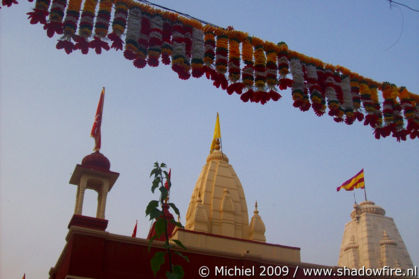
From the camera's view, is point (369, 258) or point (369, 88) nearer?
point (369, 88)

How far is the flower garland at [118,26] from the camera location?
28.7 feet

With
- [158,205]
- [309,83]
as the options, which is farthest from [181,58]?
[158,205]

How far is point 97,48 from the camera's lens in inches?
336

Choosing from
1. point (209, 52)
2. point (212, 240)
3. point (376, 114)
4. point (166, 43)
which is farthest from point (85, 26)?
point (212, 240)

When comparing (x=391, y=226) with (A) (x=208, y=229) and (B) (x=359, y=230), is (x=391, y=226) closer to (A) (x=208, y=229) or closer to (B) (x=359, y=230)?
(B) (x=359, y=230)

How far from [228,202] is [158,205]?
21986mm

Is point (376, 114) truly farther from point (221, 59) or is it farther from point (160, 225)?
point (160, 225)

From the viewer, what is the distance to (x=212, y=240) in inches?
883

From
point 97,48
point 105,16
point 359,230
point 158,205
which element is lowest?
point 158,205

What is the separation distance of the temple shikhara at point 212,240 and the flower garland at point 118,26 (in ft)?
25.3

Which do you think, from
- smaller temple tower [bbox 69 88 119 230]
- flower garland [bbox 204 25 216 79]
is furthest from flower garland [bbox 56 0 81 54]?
smaller temple tower [bbox 69 88 119 230]

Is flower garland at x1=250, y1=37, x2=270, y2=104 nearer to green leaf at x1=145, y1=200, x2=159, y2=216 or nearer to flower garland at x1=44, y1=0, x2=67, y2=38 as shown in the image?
flower garland at x1=44, y1=0, x2=67, y2=38

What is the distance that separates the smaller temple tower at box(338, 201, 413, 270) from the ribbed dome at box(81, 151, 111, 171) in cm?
2101

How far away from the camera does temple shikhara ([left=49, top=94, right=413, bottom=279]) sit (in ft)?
49.0
